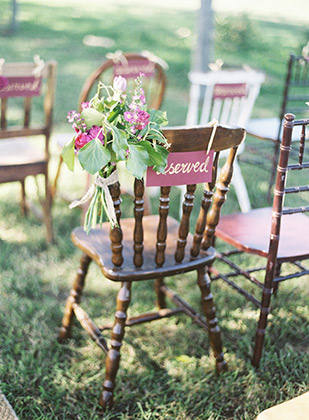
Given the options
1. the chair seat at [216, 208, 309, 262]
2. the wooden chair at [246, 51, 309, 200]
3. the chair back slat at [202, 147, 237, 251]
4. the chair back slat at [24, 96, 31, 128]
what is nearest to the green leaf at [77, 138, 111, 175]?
the chair back slat at [202, 147, 237, 251]

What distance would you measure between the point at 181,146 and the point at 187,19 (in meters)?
10.8

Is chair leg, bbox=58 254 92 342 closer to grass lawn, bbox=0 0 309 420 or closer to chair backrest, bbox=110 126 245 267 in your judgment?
grass lawn, bbox=0 0 309 420

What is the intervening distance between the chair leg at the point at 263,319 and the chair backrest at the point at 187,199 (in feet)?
0.97

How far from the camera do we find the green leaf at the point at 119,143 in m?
1.57

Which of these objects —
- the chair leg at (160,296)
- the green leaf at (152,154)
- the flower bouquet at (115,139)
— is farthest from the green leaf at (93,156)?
the chair leg at (160,296)

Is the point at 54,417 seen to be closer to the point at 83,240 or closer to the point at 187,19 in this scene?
the point at 83,240

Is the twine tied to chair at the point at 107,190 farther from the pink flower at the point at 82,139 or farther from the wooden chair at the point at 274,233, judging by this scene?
the wooden chair at the point at 274,233

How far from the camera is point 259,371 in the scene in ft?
7.27

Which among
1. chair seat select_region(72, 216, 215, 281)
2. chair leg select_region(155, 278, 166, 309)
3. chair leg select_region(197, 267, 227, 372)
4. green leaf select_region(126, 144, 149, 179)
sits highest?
green leaf select_region(126, 144, 149, 179)

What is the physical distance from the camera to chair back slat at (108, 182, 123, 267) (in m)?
1.72

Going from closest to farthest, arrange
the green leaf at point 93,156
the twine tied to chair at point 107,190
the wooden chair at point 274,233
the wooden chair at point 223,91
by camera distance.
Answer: the green leaf at point 93,156
the twine tied to chair at point 107,190
the wooden chair at point 274,233
the wooden chair at point 223,91

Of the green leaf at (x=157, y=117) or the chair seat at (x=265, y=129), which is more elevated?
the green leaf at (x=157, y=117)

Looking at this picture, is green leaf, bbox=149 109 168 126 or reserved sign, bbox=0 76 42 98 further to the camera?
reserved sign, bbox=0 76 42 98

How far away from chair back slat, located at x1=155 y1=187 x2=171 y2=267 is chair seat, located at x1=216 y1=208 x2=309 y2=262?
437 millimetres
